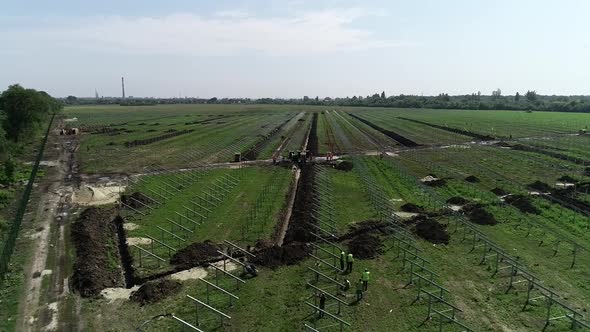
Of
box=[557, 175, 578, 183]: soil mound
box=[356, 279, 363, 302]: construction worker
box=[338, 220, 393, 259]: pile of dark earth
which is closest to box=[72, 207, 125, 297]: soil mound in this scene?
box=[356, 279, 363, 302]: construction worker

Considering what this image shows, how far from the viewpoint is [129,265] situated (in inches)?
985

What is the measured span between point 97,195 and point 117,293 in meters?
21.0

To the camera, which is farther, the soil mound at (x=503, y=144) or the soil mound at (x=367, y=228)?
the soil mound at (x=503, y=144)

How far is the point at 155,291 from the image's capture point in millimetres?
21344

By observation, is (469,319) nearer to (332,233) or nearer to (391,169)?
(332,233)

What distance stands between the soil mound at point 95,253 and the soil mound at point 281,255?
8.20m

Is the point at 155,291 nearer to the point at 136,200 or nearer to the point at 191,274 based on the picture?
the point at 191,274

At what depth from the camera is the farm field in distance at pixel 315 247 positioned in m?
19.7

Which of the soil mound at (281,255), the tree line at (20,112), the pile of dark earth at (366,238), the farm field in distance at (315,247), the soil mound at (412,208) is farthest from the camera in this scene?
the tree line at (20,112)

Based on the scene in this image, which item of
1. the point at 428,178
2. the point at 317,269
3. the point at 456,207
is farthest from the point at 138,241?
the point at 428,178

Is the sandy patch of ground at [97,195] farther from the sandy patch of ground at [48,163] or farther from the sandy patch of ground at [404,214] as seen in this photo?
the sandy patch of ground at [404,214]

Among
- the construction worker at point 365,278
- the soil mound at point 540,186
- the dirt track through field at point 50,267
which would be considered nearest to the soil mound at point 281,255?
the construction worker at point 365,278

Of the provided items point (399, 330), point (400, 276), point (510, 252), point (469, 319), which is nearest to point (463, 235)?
point (510, 252)

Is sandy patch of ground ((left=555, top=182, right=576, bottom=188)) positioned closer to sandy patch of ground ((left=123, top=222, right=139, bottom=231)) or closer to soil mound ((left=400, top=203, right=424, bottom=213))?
soil mound ((left=400, top=203, right=424, bottom=213))
